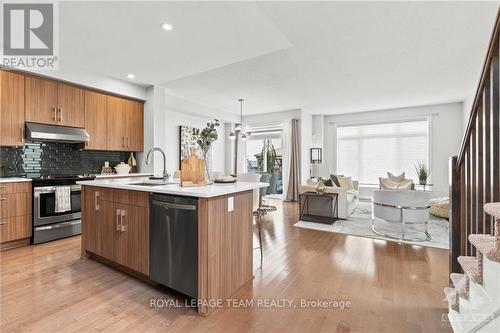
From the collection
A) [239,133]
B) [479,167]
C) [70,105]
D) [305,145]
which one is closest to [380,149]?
[305,145]

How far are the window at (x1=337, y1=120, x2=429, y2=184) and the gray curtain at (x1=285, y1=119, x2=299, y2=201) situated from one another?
1.61m

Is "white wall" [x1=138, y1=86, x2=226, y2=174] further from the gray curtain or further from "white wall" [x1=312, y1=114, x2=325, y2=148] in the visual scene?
"white wall" [x1=312, y1=114, x2=325, y2=148]

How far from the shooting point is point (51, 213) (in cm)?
350

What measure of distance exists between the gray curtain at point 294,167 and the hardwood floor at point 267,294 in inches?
160

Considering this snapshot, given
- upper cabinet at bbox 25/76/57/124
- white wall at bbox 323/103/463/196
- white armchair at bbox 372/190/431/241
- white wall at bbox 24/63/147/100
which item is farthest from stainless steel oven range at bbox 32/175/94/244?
white wall at bbox 323/103/463/196

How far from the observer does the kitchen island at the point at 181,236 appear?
1.84 metres

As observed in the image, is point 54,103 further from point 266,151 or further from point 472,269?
point 266,151

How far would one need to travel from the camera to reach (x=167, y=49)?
3307 millimetres

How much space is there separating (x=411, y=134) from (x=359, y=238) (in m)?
4.78

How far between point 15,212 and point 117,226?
196cm

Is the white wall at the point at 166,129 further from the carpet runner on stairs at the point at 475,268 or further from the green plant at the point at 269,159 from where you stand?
the carpet runner on stairs at the point at 475,268

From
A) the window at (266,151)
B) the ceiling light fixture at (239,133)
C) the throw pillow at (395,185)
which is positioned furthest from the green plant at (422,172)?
the ceiling light fixture at (239,133)

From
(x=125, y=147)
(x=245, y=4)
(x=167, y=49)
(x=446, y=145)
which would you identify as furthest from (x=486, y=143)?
(x=446, y=145)

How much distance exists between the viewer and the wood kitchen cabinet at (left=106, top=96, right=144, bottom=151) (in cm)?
451
